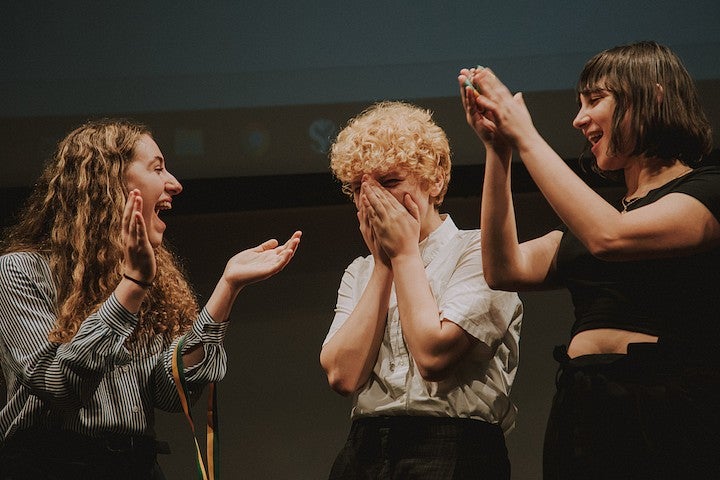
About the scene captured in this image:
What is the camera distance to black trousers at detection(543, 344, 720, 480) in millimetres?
1327

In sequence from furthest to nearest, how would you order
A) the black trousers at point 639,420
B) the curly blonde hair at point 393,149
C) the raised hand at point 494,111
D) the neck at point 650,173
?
the curly blonde hair at point 393,149, the neck at point 650,173, the raised hand at point 494,111, the black trousers at point 639,420

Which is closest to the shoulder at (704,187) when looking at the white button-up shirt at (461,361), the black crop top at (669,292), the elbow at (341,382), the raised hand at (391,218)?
the black crop top at (669,292)

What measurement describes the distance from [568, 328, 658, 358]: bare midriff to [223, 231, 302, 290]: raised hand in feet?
2.12

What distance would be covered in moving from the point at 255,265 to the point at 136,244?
0.36 m

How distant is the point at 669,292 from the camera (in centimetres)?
141

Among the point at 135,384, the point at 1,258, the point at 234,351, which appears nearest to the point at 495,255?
the point at 135,384

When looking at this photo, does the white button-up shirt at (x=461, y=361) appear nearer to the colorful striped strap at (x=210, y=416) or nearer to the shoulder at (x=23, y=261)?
the colorful striped strap at (x=210, y=416)

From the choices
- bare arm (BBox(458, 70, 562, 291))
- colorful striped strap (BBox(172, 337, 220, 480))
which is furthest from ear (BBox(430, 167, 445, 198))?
colorful striped strap (BBox(172, 337, 220, 480))

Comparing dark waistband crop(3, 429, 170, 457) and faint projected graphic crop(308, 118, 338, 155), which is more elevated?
faint projected graphic crop(308, 118, 338, 155)

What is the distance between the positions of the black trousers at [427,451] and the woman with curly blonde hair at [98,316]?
36 centimetres

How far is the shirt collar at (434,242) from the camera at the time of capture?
74.3 inches

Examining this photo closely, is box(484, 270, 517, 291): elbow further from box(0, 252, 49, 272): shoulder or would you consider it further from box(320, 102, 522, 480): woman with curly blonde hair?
box(0, 252, 49, 272): shoulder

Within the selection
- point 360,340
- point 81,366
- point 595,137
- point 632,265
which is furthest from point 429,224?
point 81,366

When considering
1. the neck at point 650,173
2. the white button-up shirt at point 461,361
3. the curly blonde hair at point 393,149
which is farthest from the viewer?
the curly blonde hair at point 393,149
